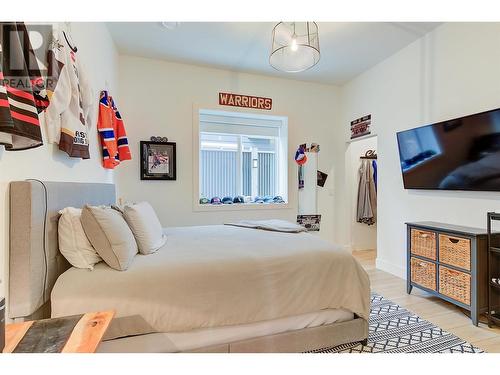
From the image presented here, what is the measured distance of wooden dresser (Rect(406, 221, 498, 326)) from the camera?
2.22 meters

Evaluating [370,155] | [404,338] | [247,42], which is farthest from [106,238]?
[370,155]

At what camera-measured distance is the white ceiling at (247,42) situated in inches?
115

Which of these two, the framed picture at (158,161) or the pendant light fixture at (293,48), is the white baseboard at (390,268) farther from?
the framed picture at (158,161)

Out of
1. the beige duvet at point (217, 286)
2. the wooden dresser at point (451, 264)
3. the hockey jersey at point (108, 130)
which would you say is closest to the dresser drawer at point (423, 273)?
the wooden dresser at point (451, 264)

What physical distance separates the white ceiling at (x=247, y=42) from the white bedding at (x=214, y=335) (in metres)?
2.79

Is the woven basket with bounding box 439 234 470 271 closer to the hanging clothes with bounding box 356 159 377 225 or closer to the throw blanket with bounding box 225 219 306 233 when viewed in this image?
the throw blanket with bounding box 225 219 306 233

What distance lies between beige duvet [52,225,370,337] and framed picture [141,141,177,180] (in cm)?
184

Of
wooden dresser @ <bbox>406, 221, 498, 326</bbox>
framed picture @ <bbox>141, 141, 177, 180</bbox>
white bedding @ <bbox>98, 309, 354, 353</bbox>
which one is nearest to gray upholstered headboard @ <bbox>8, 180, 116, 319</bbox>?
white bedding @ <bbox>98, 309, 354, 353</bbox>

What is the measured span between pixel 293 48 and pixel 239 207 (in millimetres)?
2363

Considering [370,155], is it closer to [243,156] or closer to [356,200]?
[356,200]

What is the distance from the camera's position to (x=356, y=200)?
16.1 ft

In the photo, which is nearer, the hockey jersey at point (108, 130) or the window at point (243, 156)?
the hockey jersey at point (108, 130)

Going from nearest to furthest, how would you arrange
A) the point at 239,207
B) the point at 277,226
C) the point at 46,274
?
the point at 46,274
the point at 277,226
the point at 239,207

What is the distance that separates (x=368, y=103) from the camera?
4004 mm
